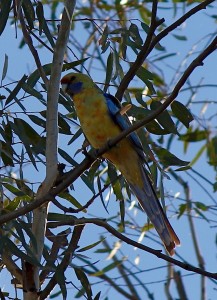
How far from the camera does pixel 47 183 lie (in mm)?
2553

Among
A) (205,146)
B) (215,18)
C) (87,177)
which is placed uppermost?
(215,18)

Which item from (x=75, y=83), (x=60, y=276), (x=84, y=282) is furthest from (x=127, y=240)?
(x=75, y=83)

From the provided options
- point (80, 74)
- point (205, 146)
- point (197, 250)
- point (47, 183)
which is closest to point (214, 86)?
point (205, 146)

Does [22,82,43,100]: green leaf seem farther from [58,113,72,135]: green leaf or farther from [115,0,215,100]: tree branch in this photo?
[115,0,215,100]: tree branch

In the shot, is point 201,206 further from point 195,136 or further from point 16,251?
point 16,251

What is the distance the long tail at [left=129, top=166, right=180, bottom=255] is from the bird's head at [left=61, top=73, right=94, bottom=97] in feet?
1.13

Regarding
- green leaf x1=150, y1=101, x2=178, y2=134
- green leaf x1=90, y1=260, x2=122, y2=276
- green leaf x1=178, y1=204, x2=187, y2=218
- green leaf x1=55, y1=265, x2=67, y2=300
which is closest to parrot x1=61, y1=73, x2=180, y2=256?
green leaf x1=150, y1=101, x2=178, y2=134

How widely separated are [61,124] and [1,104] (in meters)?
0.22

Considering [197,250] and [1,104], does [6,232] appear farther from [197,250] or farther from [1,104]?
[197,250]

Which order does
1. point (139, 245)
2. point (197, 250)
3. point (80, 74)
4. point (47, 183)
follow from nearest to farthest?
point (139, 245) < point (47, 183) < point (80, 74) < point (197, 250)

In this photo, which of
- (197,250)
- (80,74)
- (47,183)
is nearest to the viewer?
(47,183)

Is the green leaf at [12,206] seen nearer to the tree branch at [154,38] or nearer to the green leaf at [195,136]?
the tree branch at [154,38]

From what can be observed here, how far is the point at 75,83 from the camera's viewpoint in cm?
314

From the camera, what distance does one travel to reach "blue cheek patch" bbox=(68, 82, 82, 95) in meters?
3.05
